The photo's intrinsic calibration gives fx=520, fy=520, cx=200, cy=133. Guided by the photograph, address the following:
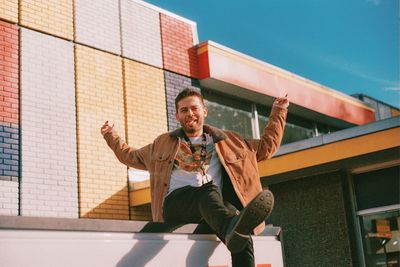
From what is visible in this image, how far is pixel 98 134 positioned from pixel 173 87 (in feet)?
7.45

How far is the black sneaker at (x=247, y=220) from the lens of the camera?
2609 millimetres

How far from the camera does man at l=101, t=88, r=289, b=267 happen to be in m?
3.17

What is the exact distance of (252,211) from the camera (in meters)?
2.61

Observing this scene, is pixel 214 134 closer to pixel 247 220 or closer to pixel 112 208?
pixel 247 220

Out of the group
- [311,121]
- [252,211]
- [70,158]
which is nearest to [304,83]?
[311,121]

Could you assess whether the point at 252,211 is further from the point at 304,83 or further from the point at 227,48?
the point at 304,83

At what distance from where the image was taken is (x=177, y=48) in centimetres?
1131

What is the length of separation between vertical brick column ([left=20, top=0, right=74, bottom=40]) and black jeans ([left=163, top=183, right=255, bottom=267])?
21.8ft

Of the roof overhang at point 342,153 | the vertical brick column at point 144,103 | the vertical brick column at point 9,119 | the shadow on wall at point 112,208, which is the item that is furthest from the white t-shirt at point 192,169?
the vertical brick column at point 144,103

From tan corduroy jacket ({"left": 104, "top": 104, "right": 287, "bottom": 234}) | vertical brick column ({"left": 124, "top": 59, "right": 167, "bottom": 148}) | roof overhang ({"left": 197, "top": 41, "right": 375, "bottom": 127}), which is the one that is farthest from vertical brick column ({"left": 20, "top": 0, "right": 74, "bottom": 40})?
tan corduroy jacket ({"left": 104, "top": 104, "right": 287, "bottom": 234})

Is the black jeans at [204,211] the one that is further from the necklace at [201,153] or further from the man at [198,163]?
the necklace at [201,153]

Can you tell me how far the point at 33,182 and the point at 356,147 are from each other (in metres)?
4.99

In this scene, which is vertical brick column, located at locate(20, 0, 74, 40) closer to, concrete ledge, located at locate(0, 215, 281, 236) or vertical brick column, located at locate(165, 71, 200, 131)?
vertical brick column, located at locate(165, 71, 200, 131)

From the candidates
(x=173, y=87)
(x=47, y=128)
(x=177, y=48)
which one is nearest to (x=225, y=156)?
(x=47, y=128)
